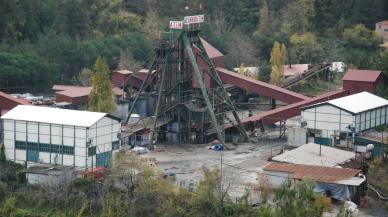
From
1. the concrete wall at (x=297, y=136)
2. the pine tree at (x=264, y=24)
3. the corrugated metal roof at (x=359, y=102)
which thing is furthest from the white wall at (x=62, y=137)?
the pine tree at (x=264, y=24)

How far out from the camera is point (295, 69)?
54531 mm

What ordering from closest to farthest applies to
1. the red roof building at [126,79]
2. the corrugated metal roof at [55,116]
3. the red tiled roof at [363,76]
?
the corrugated metal roof at [55,116] → the red tiled roof at [363,76] → the red roof building at [126,79]

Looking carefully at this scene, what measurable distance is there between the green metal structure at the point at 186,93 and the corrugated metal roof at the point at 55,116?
15.9 ft

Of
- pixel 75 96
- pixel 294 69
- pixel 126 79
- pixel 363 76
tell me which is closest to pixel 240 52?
pixel 294 69

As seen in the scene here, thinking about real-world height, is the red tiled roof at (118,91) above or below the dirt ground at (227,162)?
above

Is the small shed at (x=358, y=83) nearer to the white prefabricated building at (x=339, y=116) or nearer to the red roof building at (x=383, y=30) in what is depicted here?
the white prefabricated building at (x=339, y=116)

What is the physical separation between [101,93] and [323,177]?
11.4m

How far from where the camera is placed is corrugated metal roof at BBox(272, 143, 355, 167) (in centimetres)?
3410

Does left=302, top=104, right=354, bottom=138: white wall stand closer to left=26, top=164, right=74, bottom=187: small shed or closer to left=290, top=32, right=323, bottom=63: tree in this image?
left=26, top=164, right=74, bottom=187: small shed

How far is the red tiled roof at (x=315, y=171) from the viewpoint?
3146 centimetres

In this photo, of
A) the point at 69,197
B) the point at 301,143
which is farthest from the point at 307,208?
the point at 301,143

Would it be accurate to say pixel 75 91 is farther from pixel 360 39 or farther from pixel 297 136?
pixel 360 39

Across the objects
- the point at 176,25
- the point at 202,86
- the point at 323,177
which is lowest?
the point at 323,177

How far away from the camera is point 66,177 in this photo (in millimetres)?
32375
